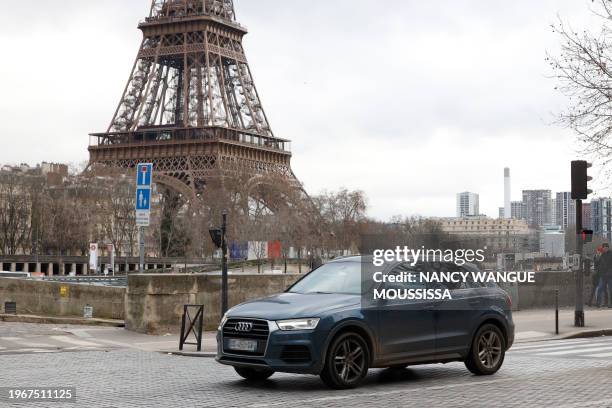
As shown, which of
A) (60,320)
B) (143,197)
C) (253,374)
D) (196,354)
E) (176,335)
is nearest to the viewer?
(253,374)

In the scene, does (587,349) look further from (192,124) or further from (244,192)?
(192,124)

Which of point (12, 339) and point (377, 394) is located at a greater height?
point (377, 394)

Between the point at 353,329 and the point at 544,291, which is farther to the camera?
the point at 544,291

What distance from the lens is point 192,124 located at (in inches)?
3974

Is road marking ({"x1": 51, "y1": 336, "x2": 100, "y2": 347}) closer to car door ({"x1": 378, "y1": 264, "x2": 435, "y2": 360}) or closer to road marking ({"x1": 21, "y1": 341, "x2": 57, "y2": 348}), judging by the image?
road marking ({"x1": 21, "y1": 341, "x2": 57, "y2": 348})

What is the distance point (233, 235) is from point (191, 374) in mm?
79500

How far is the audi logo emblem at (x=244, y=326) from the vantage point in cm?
1173

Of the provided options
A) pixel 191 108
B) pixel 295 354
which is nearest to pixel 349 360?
pixel 295 354

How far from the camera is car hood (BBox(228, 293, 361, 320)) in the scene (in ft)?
37.9

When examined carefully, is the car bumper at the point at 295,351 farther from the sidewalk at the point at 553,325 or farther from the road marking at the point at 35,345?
the sidewalk at the point at 553,325

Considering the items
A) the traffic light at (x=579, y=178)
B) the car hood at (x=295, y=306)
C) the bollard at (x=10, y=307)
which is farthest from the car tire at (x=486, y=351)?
the bollard at (x=10, y=307)

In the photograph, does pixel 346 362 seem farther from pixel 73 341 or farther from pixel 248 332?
pixel 73 341

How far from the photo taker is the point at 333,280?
12844 millimetres

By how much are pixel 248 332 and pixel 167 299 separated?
10.3 metres
